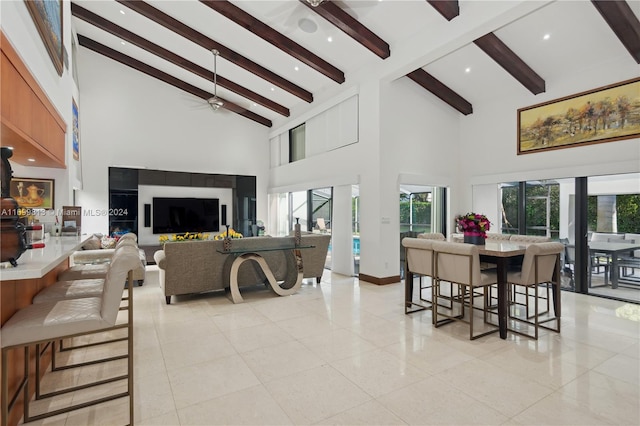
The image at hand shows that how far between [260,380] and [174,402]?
0.62 m

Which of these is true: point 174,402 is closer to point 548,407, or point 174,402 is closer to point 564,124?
point 548,407

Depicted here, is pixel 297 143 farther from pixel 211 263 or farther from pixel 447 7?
pixel 447 7

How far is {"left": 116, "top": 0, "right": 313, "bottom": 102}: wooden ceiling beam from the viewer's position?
548 centimetres

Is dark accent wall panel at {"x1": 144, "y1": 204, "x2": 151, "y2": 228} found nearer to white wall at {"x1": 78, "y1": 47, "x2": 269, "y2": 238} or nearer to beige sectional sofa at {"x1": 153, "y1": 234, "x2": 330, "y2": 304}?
white wall at {"x1": 78, "y1": 47, "x2": 269, "y2": 238}

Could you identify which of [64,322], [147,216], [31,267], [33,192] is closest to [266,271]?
[33,192]

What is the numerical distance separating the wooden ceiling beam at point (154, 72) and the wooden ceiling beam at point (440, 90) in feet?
16.5

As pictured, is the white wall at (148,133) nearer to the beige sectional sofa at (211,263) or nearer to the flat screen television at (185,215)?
the flat screen television at (185,215)

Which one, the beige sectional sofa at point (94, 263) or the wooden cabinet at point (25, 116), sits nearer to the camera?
the wooden cabinet at point (25, 116)

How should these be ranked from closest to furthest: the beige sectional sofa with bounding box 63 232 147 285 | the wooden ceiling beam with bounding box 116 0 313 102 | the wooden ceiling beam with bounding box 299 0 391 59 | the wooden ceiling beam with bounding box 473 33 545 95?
the beige sectional sofa with bounding box 63 232 147 285
the wooden ceiling beam with bounding box 299 0 391 59
the wooden ceiling beam with bounding box 473 33 545 95
the wooden ceiling beam with bounding box 116 0 313 102

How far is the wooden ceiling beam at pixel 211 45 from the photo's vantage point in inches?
216

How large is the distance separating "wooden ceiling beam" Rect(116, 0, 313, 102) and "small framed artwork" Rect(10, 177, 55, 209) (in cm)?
358

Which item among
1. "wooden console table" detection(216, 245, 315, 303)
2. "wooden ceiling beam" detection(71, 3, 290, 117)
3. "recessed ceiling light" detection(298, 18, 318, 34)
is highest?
"wooden ceiling beam" detection(71, 3, 290, 117)

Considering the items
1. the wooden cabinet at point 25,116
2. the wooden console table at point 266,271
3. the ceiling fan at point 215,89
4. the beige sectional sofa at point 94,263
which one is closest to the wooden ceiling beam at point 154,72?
the ceiling fan at point 215,89

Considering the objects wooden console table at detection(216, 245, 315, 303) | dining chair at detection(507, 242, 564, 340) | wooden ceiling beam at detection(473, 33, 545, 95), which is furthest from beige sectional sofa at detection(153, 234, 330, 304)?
wooden ceiling beam at detection(473, 33, 545, 95)
